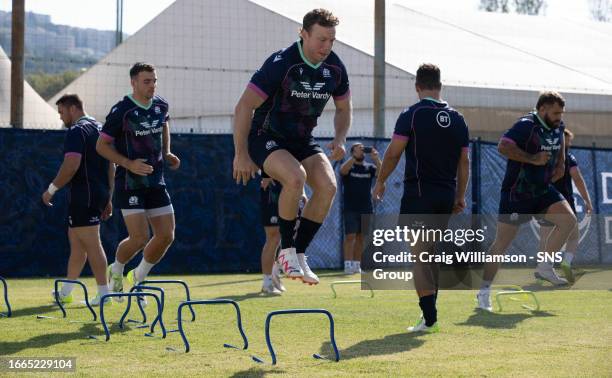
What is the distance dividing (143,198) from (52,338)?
7.69 feet

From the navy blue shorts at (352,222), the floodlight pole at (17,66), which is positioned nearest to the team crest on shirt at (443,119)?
the navy blue shorts at (352,222)

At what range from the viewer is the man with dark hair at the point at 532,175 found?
10945 millimetres

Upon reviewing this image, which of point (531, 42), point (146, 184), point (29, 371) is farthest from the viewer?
point (531, 42)

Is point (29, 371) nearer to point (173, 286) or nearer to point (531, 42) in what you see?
point (173, 286)

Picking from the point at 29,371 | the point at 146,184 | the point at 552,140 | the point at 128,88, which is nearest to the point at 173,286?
→ the point at 146,184

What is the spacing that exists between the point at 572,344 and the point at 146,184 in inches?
175

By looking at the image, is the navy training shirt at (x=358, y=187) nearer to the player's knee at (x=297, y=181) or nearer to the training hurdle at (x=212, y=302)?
the training hurdle at (x=212, y=302)

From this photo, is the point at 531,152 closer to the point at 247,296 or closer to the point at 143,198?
the point at 247,296

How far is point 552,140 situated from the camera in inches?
444

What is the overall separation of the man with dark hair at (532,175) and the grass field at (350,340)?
775mm

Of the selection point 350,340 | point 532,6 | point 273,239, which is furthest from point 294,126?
point 532,6

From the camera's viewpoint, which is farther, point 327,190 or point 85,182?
point 85,182

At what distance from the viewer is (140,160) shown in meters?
9.89

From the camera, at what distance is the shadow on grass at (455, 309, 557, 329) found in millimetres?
9250
